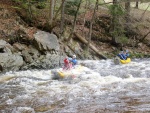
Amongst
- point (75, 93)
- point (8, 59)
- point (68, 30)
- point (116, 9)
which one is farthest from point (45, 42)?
point (75, 93)

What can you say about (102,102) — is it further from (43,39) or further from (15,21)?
(15,21)

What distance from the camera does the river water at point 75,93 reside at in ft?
24.5

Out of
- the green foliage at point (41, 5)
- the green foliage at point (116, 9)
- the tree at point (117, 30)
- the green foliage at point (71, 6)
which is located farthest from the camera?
the tree at point (117, 30)

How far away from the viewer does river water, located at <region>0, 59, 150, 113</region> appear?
7473mm

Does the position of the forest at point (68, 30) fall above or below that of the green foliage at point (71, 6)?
below

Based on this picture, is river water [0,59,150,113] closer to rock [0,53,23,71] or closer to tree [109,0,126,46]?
rock [0,53,23,71]

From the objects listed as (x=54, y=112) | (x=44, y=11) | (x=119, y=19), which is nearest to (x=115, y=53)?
(x=119, y=19)

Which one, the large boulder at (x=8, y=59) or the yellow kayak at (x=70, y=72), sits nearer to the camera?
the yellow kayak at (x=70, y=72)

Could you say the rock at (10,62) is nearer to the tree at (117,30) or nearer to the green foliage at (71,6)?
the green foliage at (71,6)

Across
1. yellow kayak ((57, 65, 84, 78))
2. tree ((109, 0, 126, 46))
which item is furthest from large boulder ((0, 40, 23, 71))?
tree ((109, 0, 126, 46))

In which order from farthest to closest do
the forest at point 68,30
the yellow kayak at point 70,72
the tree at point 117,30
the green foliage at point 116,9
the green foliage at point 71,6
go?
the tree at point 117,30
the green foliage at point 71,6
the green foliage at point 116,9
the forest at point 68,30
the yellow kayak at point 70,72

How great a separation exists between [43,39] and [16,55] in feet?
7.93

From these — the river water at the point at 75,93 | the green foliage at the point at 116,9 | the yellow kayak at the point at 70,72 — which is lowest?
the yellow kayak at the point at 70,72

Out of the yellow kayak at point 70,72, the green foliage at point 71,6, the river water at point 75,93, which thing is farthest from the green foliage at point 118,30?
the river water at point 75,93
